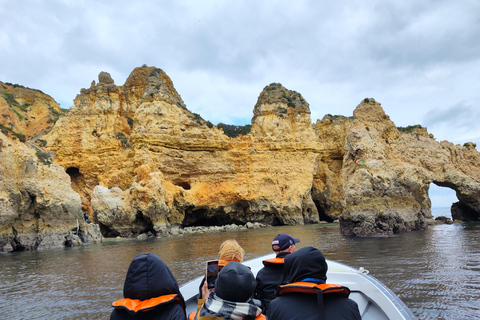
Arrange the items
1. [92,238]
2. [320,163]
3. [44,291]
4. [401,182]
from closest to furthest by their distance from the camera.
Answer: [44,291] → [401,182] → [92,238] → [320,163]

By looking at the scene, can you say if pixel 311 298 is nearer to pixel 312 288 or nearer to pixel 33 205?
pixel 312 288

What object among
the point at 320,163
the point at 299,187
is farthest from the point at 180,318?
the point at 320,163

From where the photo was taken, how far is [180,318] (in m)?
1.94

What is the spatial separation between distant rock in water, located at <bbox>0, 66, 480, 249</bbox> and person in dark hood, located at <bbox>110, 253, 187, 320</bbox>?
1586 cm

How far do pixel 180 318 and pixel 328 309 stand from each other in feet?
2.99

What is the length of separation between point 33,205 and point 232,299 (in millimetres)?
19879

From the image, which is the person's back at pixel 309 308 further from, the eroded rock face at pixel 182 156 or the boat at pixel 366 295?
the eroded rock face at pixel 182 156

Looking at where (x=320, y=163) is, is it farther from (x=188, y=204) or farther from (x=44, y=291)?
(x=44, y=291)

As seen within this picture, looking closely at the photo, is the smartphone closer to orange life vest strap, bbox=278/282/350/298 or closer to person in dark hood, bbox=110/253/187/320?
person in dark hood, bbox=110/253/187/320

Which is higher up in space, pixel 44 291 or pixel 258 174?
pixel 258 174

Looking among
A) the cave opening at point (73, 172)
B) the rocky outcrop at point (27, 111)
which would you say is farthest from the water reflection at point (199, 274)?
the rocky outcrop at point (27, 111)

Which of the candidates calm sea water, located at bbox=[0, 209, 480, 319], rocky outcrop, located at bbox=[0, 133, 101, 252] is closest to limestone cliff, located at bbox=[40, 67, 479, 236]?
rocky outcrop, located at bbox=[0, 133, 101, 252]

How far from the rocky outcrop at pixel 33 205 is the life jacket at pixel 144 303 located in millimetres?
17728

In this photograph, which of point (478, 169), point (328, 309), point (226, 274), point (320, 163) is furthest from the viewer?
point (320, 163)
